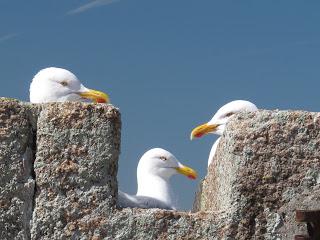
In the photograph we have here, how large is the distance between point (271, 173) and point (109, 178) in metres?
1.06

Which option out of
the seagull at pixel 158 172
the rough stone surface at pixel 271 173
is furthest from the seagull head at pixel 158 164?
the rough stone surface at pixel 271 173

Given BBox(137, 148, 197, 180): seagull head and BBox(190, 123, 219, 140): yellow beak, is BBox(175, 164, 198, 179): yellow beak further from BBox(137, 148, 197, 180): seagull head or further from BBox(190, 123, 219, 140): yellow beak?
BBox(190, 123, 219, 140): yellow beak

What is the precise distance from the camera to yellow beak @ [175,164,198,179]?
39.8 feet

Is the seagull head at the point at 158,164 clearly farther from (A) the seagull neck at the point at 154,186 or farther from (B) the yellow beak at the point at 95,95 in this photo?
(B) the yellow beak at the point at 95,95

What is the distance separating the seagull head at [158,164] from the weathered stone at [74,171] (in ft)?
15.8

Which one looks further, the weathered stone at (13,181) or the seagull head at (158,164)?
the seagull head at (158,164)

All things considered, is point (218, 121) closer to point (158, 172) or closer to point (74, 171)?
point (158, 172)

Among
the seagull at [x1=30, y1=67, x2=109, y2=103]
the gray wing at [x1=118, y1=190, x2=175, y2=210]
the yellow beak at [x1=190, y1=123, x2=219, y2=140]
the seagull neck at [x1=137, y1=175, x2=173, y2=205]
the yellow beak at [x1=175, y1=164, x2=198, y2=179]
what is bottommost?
the gray wing at [x1=118, y1=190, x2=175, y2=210]

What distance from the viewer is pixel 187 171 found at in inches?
483

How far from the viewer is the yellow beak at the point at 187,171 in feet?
39.8

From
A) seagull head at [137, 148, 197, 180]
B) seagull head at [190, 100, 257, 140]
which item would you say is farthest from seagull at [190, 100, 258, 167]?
seagull head at [137, 148, 197, 180]

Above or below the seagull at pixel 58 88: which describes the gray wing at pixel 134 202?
below

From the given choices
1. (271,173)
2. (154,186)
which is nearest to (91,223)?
(271,173)

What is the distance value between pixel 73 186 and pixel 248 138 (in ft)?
3.86
